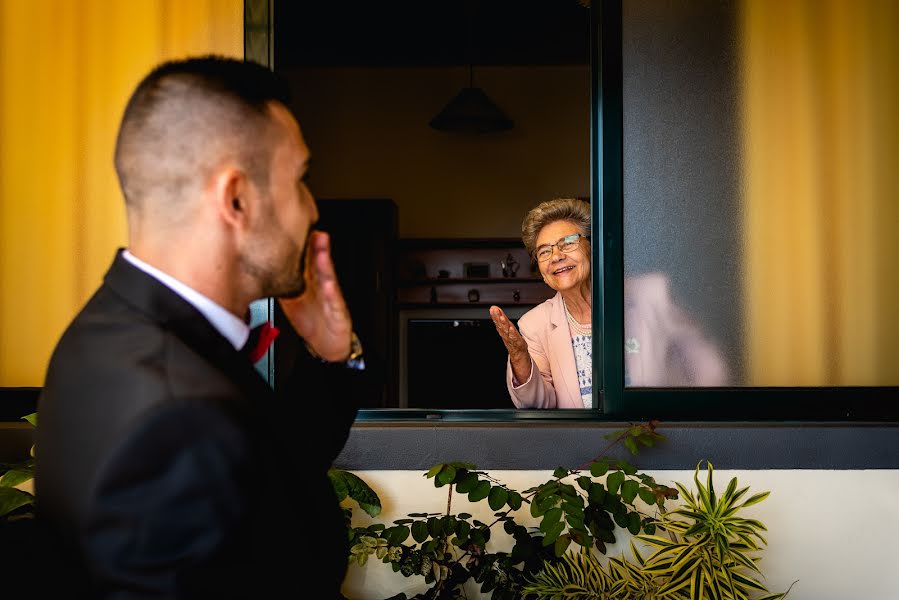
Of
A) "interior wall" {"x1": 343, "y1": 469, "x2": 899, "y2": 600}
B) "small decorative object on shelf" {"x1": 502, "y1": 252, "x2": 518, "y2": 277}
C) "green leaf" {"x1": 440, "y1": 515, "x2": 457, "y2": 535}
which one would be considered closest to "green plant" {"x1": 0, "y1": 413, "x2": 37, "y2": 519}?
"interior wall" {"x1": 343, "y1": 469, "x2": 899, "y2": 600}

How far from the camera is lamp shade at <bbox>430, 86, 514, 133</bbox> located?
5.85m

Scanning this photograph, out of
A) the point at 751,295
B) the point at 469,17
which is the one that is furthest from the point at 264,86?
the point at 469,17

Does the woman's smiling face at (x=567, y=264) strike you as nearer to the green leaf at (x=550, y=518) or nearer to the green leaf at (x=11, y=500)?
the green leaf at (x=550, y=518)

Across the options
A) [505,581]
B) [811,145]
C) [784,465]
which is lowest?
[505,581]

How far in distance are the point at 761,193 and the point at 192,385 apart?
2.08m

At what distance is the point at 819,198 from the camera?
2.53 m

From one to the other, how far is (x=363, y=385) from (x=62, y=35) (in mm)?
1808

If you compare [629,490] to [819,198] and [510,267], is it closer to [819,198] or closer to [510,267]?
[819,198]

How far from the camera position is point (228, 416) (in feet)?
2.66

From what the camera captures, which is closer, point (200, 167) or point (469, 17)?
point (200, 167)

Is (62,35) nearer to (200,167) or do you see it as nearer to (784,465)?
(200,167)

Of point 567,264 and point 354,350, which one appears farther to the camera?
point 567,264

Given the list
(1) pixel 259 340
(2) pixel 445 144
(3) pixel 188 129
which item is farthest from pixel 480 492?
(2) pixel 445 144

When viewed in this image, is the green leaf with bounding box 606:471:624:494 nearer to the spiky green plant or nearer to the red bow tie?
the spiky green plant
